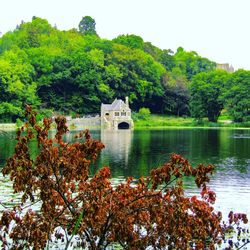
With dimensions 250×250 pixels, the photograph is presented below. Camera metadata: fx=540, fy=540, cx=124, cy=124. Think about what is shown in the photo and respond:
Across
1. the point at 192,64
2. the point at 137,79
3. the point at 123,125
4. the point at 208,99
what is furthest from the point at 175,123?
the point at 192,64

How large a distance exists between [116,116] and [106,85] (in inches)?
426

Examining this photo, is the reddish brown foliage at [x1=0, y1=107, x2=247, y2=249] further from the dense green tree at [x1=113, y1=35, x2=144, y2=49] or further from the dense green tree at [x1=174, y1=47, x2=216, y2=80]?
the dense green tree at [x1=174, y1=47, x2=216, y2=80]

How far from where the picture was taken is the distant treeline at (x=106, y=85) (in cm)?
9594

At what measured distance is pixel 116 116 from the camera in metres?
99.6

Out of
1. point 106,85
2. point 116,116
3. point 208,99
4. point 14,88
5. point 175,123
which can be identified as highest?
point 106,85

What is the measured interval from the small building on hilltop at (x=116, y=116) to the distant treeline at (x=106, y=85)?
15.8 ft

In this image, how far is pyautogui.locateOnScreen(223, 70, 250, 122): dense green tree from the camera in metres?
97.6

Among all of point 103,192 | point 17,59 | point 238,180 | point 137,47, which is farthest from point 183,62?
point 103,192

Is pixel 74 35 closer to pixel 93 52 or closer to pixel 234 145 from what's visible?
pixel 93 52

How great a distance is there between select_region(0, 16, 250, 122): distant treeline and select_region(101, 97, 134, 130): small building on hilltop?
15.8 feet

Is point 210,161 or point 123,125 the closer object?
point 210,161

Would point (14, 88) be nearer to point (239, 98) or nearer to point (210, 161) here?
point (239, 98)

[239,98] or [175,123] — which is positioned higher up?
[239,98]

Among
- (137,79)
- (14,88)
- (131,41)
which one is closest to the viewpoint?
(14,88)
